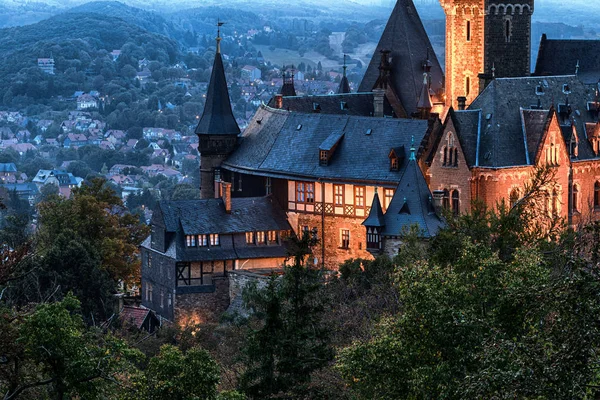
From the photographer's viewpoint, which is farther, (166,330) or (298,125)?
(298,125)

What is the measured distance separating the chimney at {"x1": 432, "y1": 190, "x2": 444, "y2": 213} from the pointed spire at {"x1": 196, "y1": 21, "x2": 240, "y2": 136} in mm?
16514

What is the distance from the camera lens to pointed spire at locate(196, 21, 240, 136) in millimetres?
80375

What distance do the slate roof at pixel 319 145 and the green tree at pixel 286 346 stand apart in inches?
1203

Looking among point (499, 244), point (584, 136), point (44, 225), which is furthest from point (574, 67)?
point (499, 244)

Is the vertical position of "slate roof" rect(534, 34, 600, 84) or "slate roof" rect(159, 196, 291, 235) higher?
"slate roof" rect(534, 34, 600, 84)

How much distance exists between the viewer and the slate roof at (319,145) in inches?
2773

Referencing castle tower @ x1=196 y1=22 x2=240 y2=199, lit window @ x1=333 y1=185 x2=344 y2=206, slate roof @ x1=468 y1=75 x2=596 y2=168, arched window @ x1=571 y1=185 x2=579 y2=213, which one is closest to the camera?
slate roof @ x1=468 y1=75 x2=596 y2=168

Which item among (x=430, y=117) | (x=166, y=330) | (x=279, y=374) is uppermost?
(x=430, y=117)

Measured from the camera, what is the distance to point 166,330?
215 feet

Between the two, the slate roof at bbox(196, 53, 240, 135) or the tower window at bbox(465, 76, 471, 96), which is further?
the tower window at bbox(465, 76, 471, 96)

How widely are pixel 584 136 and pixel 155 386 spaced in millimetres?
44347

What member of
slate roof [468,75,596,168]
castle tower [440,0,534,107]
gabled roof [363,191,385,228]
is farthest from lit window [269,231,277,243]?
castle tower [440,0,534,107]

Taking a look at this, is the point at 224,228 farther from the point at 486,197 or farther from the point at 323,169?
the point at 486,197

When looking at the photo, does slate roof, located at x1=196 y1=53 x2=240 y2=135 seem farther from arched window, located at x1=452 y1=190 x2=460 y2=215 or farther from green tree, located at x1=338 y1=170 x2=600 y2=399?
green tree, located at x1=338 y1=170 x2=600 y2=399
